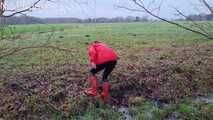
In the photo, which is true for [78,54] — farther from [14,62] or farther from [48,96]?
[48,96]

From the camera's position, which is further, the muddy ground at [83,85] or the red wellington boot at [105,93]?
the red wellington boot at [105,93]

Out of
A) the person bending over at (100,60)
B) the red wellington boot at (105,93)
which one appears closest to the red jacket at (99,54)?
the person bending over at (100,60)

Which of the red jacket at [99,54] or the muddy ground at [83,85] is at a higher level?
the red jacket at [99,54]

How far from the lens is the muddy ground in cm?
1148

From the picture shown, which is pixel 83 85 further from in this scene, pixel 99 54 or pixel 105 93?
pixel 99 54

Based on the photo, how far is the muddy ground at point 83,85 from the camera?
11477 mm

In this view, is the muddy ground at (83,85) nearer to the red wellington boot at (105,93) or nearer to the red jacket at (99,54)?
the red wellington boot at (105,93)

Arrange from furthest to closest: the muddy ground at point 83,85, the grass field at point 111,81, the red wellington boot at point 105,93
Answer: the red wellington boot at point 105,93
the muddy ground at point 83,85
the grass field at point 111,81

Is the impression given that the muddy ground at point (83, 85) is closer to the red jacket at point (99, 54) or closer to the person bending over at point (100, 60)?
the person bending over at point (100, 60)

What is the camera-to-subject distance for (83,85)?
13.3m

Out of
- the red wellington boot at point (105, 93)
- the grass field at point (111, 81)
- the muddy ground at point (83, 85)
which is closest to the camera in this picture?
the grass field at point (111, 81)

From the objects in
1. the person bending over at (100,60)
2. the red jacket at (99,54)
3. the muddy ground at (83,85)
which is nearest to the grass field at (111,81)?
the muddy ground at (83,85)

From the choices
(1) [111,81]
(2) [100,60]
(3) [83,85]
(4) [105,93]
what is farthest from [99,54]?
(1) [111,81]

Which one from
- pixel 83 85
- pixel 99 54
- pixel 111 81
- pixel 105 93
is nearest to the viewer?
pixel 99 54
